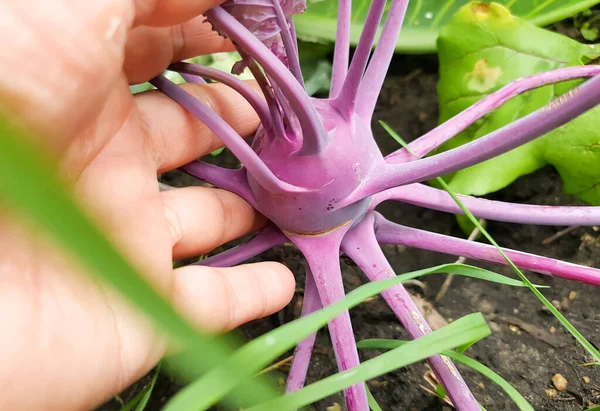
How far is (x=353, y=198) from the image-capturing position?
0.61m

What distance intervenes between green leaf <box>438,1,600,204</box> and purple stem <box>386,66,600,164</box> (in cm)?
10

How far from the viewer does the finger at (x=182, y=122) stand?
706mm

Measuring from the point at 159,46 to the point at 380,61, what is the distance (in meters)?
0.29

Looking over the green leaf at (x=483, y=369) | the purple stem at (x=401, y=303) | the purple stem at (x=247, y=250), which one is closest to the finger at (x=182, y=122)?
the purple stem at (x=247, y=250)

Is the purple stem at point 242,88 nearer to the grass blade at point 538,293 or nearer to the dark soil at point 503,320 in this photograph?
the grass blade at point 538,293

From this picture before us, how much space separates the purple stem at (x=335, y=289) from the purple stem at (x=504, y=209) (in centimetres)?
9

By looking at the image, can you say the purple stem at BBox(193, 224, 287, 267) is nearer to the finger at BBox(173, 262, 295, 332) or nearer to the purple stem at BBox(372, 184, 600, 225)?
the finger at BBox(173, 262, 295, 332)

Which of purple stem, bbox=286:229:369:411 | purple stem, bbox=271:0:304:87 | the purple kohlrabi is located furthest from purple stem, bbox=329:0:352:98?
purple stem, bbox=286:229:369:411

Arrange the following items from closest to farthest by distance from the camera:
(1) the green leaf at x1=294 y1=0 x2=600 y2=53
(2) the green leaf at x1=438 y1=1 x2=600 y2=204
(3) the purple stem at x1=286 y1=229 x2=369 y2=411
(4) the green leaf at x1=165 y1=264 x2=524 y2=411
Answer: (4) the green leaf at x1=165 y1=264 x2=524 y2=411, (3) the purple stem at x1=286 y1=229 x2=369 y2=411, (2) the green leaf at x1=438 y1=1 x2=600 y2=204, (1) the green leaf at x1=294 y1=0 x2=600 y2=53

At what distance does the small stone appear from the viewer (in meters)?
0.76

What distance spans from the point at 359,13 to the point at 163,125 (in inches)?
20.7

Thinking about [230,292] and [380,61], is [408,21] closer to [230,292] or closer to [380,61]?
[380,61]

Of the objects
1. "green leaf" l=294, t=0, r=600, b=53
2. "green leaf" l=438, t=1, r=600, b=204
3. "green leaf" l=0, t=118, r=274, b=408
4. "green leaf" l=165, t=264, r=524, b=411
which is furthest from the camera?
"green leaf" l=294, t=0, r=600, b=53

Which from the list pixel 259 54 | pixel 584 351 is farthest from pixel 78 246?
pixel 584 351
